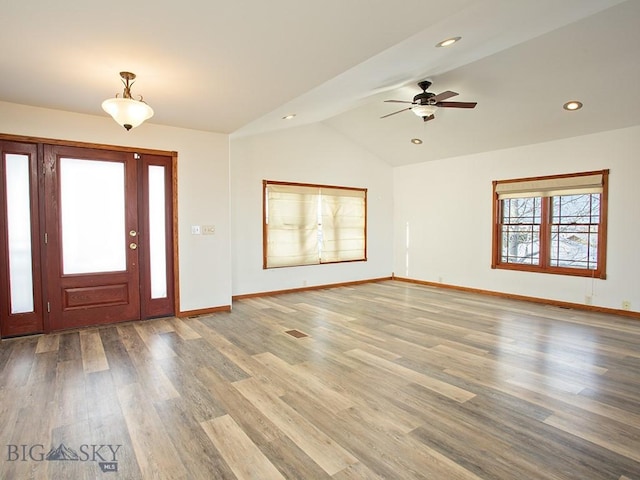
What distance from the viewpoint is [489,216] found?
6949mm

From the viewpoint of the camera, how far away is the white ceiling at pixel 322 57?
227cm

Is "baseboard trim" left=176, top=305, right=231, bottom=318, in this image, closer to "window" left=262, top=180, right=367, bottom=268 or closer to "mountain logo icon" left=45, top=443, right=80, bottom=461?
"window" left=262, top=180, right=367, bottom=268

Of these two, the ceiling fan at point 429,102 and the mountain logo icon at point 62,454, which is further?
the ceiling fan at point 429,102

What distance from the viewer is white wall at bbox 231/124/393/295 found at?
6.38m

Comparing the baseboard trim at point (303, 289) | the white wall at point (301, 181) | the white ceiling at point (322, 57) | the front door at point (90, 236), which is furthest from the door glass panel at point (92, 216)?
the baseboard trim at point (303, 289)

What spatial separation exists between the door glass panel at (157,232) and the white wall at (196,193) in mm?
227

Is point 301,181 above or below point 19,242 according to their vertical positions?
above

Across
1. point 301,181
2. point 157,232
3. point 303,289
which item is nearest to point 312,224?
point 301,181

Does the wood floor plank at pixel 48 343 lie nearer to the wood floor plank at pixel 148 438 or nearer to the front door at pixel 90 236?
the front door at pixel 90 236

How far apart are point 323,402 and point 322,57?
8.94ft

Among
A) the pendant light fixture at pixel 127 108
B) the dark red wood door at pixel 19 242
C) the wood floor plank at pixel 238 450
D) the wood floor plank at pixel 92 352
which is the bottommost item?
the wood floor plank at pixel 238 450

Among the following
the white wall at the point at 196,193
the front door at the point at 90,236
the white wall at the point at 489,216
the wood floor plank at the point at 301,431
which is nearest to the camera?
the wood floor plank at the point at 301,431

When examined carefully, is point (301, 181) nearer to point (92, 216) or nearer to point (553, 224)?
point (92, 216)

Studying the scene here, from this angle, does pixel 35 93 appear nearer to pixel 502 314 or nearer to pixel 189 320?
pixel 189 320
